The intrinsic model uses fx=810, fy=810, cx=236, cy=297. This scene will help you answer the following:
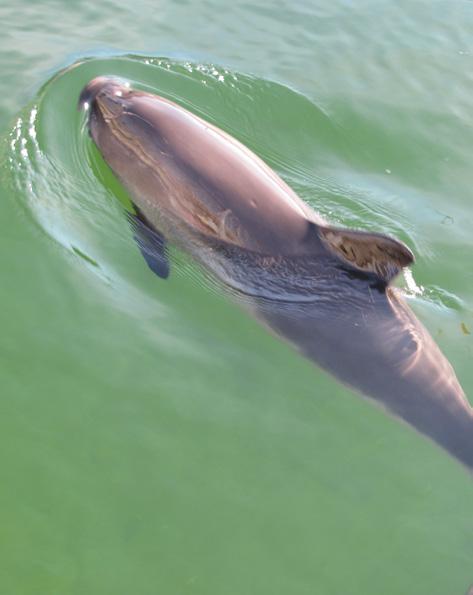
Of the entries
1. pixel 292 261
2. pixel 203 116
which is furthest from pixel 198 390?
pixel 203 116

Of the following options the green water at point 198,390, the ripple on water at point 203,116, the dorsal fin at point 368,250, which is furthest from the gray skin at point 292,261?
the ripple on water at point 203,116

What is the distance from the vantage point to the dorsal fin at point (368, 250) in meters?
5.01

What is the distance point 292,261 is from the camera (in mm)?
5656

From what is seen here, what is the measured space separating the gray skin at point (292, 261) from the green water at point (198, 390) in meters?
0.17

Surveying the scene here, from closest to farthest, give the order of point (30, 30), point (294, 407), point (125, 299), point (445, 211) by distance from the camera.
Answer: point (294, 407) < point (125, 299) < point (445, 211) < point (30, 30)

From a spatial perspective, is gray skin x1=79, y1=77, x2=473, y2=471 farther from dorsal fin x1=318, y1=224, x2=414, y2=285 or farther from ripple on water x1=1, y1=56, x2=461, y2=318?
ripple on water x1=1, y1=56, x2=461, y2=318

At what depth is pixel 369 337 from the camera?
5480mm

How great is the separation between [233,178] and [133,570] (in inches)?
110

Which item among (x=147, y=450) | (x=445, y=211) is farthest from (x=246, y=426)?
(x=445, y=211)

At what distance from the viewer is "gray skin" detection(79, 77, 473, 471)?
5348mm

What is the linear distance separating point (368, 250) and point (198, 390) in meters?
1.45

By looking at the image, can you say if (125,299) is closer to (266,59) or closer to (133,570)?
(133,570)

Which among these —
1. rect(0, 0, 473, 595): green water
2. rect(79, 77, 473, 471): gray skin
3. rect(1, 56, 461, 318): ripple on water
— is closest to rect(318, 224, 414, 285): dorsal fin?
rect(79, 77, 473, 471): gray skin

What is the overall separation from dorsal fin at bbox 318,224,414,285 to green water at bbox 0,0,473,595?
2.62 ft
